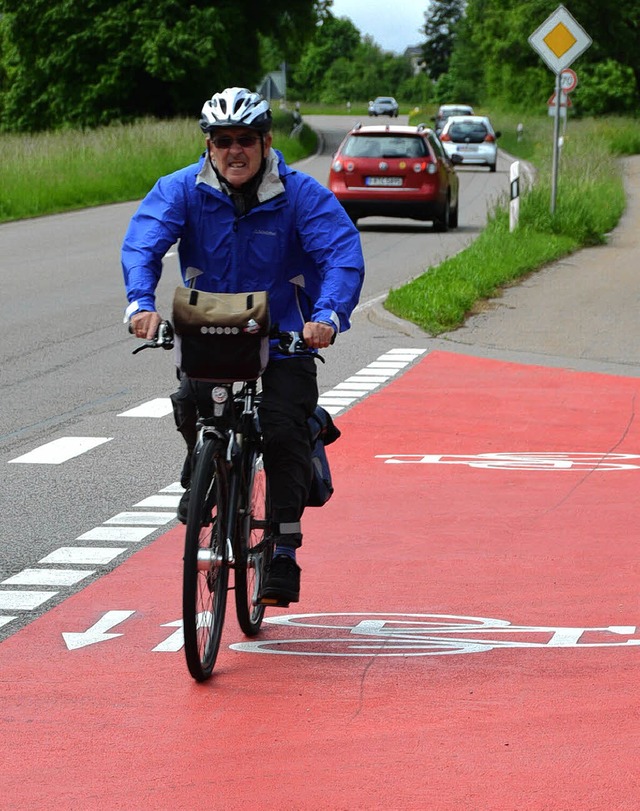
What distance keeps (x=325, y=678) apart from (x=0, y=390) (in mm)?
7201

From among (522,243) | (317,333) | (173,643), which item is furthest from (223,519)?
(522,243)

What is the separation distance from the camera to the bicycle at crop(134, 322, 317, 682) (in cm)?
512

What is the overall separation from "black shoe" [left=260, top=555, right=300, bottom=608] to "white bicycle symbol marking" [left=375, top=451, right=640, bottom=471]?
373 centimetres

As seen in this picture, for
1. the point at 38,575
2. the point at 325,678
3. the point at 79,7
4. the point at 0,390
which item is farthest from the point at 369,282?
the point at 79,7

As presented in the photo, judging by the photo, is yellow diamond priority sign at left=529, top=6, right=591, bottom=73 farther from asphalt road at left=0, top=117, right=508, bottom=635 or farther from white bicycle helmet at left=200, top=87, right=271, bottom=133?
white bicycle helmet at left=200, top=87, right=271, bottom=133

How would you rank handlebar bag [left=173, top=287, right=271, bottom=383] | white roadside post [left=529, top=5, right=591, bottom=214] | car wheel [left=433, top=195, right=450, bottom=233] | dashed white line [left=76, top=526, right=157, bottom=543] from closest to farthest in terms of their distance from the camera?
handlebar bag [left=173, top=287, right=271, bottom=383] → dashed white line [left=76, top=526, right=157, bottom=543] → white roadside post [left=529, top=5, right=591, bottom=214] → car wheel [left=433, top=195, right=450, bottom=233]

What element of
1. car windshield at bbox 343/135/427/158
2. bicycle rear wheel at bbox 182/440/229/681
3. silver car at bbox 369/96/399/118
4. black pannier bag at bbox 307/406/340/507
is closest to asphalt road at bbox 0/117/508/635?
bicycle rear wheel at bbox 182/440/229/681

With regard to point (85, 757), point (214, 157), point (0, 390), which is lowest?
point (0, 390)

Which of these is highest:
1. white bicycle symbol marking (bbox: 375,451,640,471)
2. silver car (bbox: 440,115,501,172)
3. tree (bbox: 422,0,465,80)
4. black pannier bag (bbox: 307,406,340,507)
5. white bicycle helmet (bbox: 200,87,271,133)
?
white bicycle helmet (bbox: 200,87,271,133)

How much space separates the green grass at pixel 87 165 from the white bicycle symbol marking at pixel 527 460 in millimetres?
21362

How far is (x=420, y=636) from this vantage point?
5.86 meters

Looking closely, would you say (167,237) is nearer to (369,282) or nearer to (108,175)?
(369,282)

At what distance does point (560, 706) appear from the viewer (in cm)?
498

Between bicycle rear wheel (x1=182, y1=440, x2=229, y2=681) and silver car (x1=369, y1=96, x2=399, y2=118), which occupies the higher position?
bicycle rear wheel (x1=182, y1=440, x2=229, y2=681)
